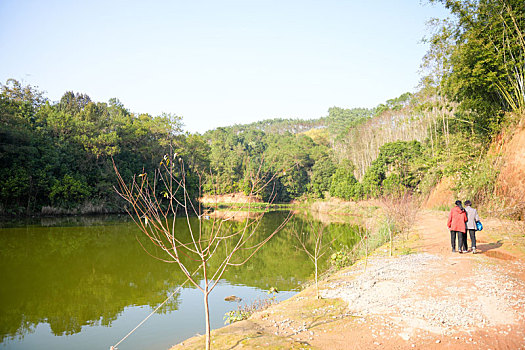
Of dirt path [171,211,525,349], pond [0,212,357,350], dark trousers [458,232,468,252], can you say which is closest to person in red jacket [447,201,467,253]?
dark trousers [458,232,468,252]

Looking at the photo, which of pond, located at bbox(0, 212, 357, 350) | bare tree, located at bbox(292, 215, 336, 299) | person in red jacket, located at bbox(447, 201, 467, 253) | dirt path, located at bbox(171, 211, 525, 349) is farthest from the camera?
person in red jacket, located at bbox(447, 201, 467, 253)

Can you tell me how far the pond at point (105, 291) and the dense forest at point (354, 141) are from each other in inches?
128

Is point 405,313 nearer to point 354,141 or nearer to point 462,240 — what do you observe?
point 462,240

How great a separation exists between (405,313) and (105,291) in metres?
8.08

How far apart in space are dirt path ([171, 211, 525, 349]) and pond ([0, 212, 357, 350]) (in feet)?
6.57

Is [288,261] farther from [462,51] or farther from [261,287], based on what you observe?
[462,51]

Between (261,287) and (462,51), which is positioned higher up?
(462,51)

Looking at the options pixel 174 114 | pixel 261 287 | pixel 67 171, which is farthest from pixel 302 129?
pixel 261 287

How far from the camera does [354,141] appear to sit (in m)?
56.4

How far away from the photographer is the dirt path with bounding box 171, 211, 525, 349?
173 inches

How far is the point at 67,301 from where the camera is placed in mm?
8766

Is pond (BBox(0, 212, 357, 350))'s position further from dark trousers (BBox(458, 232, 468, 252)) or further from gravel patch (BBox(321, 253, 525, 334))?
dark trousers (BBox(458, 232, 468, 252))

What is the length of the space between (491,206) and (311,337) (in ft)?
46.1

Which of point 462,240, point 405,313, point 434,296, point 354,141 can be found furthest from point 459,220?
point 354,141
